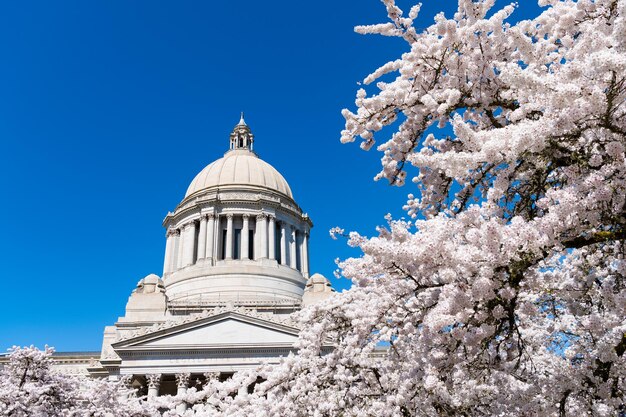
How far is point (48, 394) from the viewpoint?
67.8 ft

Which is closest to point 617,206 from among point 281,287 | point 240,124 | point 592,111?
point 592,111

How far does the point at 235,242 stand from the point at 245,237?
1.69 metres

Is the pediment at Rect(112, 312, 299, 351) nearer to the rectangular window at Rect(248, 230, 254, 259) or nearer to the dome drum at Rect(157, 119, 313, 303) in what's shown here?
the dome drum at Rect(157, 119, 313, 303)

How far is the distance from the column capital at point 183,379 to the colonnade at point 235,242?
20273mm

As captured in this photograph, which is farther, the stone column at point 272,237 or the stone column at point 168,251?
the stone column at point 168,251

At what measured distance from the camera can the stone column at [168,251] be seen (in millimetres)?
64875

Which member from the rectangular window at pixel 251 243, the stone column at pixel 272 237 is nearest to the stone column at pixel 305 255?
the stone column at pixel 272 237

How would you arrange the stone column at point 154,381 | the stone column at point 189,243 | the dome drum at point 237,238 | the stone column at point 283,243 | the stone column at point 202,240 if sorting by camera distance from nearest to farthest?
the stone column at point 154,381
the dome drum at point 237,238
the stone column at point 202,240
the stone column at point 189,243
the stone column at point 283,243

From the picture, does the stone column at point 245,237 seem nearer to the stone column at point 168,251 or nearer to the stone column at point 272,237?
Result: the stone column at point 272,237

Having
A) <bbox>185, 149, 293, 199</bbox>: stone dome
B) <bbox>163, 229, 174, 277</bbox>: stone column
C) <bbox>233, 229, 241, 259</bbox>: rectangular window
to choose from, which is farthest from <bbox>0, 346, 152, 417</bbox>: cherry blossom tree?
<bbox>185, 149, 293, 199</bbox>: stone dome

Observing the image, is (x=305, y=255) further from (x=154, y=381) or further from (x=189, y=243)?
(x=154, y=381)

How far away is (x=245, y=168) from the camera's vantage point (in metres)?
68.9

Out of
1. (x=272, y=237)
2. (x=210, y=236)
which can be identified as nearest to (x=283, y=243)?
(x=272, y=237)

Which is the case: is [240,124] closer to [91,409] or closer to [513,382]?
[91,409]
